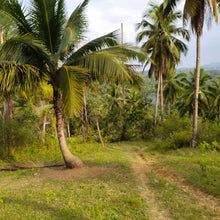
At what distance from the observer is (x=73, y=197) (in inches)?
192

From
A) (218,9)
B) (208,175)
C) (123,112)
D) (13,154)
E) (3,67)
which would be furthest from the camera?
(123,112)

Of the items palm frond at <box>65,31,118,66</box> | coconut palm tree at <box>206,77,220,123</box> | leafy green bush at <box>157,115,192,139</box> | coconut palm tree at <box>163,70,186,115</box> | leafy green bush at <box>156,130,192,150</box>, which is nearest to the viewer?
palm frond at <box>65,31,118,66</box>

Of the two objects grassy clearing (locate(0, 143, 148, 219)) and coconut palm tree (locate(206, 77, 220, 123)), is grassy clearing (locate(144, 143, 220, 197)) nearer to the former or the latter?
grassy clearing (locate(0, 143, 148, 219))

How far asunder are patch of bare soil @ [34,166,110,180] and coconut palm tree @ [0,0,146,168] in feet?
0.96

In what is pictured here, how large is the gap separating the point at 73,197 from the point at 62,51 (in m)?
4.28

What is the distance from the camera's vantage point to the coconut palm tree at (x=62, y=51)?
18.9ft

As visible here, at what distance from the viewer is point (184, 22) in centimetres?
970

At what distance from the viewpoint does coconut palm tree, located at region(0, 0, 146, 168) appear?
18.9 feet

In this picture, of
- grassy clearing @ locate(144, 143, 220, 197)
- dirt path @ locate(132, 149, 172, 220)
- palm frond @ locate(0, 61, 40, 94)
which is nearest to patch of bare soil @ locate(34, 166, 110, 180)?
dirt path @ locate(132, 149, 172, 220)

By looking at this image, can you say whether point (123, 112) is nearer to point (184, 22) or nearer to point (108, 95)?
point (108, 95)

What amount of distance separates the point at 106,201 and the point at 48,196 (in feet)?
5.19

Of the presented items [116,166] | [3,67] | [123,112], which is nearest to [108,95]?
[123,112]

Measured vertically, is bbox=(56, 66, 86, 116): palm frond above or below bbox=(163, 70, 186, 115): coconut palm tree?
below

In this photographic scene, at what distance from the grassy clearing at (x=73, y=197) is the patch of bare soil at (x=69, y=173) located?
122mm
